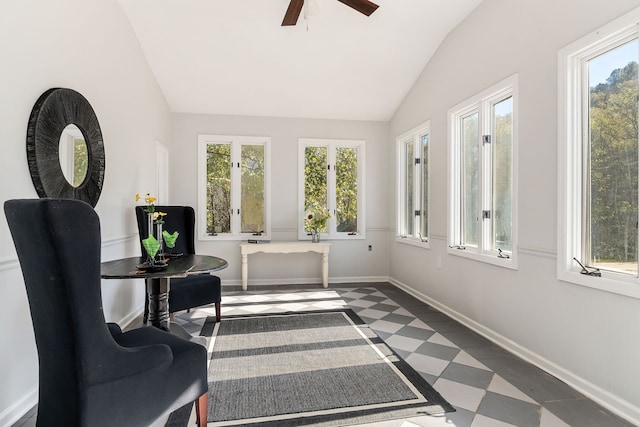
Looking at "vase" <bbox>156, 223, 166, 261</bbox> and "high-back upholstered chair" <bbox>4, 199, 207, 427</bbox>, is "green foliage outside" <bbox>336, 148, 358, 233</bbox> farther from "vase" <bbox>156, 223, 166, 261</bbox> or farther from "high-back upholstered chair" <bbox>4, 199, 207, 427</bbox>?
"high-back upholstered chair" <bbox>4, 199, 207, 427</bbox>

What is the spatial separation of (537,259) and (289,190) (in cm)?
358

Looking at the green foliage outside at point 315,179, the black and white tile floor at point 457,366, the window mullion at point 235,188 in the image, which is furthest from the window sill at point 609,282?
the window mullion at point 235,188

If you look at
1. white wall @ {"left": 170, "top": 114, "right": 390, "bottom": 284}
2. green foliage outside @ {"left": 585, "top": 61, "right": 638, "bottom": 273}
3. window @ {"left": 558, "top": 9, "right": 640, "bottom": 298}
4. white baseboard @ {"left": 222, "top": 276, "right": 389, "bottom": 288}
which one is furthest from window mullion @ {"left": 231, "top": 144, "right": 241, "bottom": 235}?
green foliage outside @ {"left": 585, "top": 61, "right": 638, "bottom": 273}

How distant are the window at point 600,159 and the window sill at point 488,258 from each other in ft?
1.53

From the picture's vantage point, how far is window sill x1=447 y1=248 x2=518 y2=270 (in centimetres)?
284

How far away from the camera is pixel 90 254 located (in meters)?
1.25

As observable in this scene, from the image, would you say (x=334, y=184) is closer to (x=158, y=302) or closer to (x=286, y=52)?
(x=286, y=52)

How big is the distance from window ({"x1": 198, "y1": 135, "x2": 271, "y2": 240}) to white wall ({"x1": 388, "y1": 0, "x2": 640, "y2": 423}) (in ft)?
8.92

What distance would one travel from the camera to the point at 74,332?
1.24 metres

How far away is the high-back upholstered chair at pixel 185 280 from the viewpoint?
3.15 m

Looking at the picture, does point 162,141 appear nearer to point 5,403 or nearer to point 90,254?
point 5,403

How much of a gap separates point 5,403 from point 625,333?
11.0 feet

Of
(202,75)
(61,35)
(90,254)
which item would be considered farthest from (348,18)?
(90,254)

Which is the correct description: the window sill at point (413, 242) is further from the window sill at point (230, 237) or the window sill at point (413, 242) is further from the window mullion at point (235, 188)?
the window mullion at point (235, 188)
